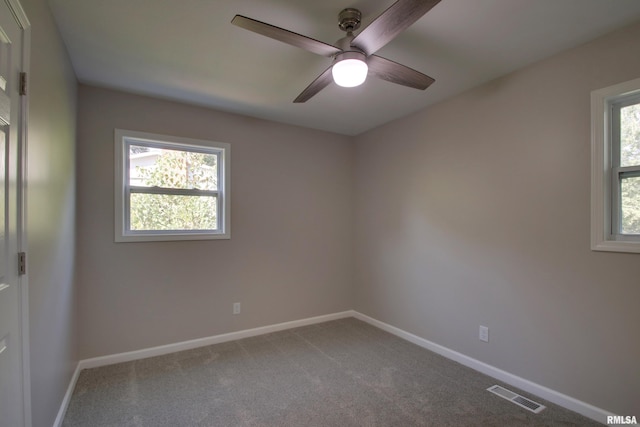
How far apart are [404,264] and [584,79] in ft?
7.38

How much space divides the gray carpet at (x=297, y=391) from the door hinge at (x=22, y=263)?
130 centimetres

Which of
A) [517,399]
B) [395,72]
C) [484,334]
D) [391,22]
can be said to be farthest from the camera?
[484,334]

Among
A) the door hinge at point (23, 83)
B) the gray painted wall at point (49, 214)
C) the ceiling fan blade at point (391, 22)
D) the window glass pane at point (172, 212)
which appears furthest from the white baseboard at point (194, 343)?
the ceiling fan blade at point (391, 22)

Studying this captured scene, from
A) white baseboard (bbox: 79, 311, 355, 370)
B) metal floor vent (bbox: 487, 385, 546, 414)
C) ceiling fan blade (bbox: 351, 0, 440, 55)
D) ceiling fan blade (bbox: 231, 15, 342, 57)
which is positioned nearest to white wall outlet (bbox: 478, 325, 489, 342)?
→ metal floor vent (bbox: 487, 385, 546, 414)

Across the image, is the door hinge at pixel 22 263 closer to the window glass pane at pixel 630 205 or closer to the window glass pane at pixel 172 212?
the window glass pane at pixel 172 212

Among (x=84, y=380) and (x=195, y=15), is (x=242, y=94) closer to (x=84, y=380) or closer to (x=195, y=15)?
(x=195, y=15)

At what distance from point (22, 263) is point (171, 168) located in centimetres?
202

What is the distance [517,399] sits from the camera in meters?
2.31

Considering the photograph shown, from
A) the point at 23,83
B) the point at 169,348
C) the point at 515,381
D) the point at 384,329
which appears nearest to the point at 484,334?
the point at 515,381

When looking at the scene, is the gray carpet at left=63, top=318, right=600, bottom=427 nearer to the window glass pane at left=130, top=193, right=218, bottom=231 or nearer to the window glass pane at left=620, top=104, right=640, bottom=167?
the window glass pane at left=130, top=193, right=218, bottom=231

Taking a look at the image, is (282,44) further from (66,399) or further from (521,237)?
(66,399)

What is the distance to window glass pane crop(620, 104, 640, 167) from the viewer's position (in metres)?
2.03

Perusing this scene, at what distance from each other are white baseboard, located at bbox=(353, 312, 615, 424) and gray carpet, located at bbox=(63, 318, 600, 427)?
6 cm

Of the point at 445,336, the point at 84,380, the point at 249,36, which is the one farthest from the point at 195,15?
the point at 445,336
